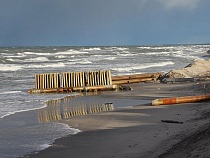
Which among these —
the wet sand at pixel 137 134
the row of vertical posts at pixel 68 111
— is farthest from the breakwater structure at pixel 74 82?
the wet sand at pixel 137 134

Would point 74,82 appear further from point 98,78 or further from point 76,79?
point 98,78

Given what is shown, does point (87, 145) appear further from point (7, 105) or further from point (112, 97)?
point (112, 97)

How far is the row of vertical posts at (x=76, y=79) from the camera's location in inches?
1128

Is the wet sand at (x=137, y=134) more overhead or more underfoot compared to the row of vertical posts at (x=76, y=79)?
more underfoot

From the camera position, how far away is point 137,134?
41.7ft

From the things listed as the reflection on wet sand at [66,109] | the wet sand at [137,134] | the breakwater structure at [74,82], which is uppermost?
the breakwater structure at [74,82]

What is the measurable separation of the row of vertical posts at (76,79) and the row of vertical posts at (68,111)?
27.0 feet

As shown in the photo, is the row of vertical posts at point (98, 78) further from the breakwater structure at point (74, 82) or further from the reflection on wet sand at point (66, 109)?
the reflection on wet sand at point (66, 109)

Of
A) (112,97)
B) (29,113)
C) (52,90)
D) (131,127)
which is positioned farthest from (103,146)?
(52,90)

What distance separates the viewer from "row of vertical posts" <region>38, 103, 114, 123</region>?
1700 centimetres

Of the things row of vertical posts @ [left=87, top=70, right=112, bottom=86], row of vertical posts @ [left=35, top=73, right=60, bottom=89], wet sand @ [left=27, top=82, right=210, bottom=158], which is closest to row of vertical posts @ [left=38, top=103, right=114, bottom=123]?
wet sand @ [left=27, top=82, right=210, bottom=158]

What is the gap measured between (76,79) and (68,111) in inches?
406

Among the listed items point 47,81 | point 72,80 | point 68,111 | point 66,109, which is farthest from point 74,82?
point 68,111

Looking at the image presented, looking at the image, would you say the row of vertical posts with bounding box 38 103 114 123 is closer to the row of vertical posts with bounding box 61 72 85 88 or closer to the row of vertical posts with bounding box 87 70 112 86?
the row of vertical posts with bounding box 87 70 112 86
